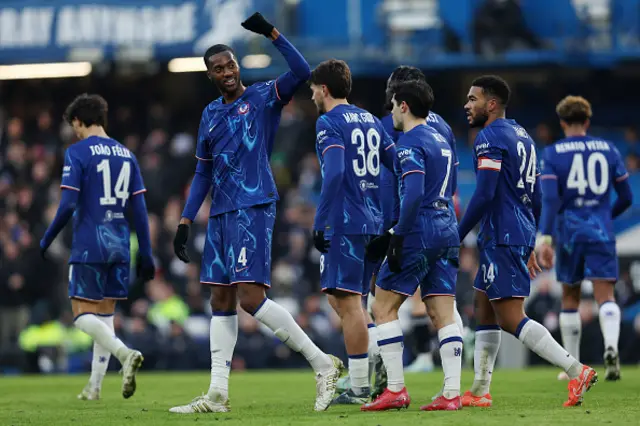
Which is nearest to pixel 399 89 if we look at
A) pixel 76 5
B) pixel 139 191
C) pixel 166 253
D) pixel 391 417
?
pixel 391 417

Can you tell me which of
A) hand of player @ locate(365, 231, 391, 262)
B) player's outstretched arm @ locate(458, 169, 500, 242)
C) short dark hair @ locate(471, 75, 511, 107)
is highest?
short dark hair @ locate(471, 75, 511, 107)

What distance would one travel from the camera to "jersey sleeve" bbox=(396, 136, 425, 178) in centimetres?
788

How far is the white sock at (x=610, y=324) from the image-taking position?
11.4m

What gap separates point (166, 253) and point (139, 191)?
28.4 feet

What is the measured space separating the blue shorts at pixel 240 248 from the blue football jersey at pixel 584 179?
154 inches

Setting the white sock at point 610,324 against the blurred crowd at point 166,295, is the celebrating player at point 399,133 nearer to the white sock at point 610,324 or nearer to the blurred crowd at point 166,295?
the white sock at point 610,324

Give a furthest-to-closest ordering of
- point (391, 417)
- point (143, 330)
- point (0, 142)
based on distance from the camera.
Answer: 1. point (0, 142)
2. point (143, 330)
3. point (391, 417)

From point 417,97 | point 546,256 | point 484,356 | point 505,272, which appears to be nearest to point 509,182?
point 505,272

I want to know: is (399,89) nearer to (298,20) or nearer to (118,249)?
(118,249)

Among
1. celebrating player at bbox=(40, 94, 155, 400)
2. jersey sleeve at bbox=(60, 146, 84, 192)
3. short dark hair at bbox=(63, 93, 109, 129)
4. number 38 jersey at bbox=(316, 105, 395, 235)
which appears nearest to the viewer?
number 38 jersey at bbox=(316, 105, 395, 235)

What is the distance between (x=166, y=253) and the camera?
1897 centimetres

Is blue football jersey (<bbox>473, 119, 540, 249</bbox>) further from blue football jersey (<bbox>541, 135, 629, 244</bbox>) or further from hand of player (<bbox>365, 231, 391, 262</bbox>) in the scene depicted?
blue football jersey (<bbox>541, 135, 629, 244</bbox>)

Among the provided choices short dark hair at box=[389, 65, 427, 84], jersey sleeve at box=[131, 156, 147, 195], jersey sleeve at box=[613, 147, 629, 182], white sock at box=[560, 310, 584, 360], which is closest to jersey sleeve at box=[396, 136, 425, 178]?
short dark hair at box=[389, 65, 427, 84]

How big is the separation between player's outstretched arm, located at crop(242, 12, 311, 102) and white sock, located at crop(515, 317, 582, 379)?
2.23m
